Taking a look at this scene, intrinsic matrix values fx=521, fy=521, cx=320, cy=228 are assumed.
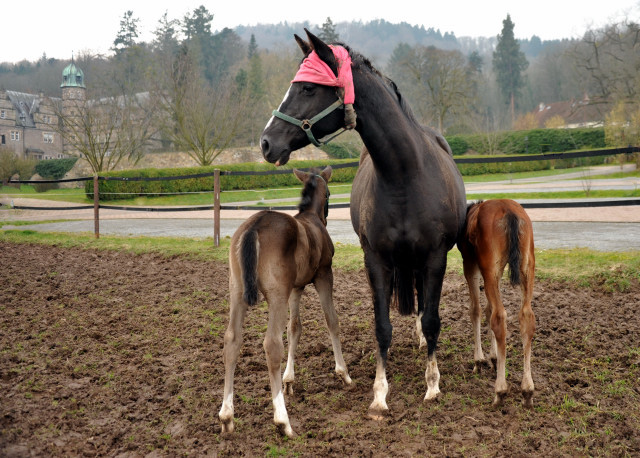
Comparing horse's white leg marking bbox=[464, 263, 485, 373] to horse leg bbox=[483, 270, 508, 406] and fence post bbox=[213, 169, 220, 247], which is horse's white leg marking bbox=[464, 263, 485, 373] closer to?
horse leg bbox=[483, 270, 508, 406]

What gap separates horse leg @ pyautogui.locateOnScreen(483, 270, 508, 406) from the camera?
371 cm

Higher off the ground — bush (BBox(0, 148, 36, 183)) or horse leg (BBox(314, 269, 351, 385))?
bush (BBox(0, 148, 36, 183))

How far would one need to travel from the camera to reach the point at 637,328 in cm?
504

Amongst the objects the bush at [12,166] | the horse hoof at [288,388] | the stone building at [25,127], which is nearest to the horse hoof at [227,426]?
the horse hoof at [288,388]

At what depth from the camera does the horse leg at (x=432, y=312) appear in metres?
3.86

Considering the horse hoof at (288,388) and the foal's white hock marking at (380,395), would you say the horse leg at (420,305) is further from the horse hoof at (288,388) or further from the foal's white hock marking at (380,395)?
the horse hoof at (288,388)

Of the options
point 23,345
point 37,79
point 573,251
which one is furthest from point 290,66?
point 23,345

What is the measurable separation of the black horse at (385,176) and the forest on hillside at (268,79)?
12.3 metres

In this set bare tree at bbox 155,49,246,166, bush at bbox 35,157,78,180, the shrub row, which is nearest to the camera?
bare tree at bbox 155,49,246,166

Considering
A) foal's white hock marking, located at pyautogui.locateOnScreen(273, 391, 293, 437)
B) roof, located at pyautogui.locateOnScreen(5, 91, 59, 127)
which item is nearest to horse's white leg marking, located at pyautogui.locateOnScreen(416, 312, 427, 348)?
foal's white hock marking, located at pyautogui.locateOnScreen(273, 391, 293, 437)

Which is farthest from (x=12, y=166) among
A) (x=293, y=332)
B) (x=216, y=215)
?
(x=293, y=332)

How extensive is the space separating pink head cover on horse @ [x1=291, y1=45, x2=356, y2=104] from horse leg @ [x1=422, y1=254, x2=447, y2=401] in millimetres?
1346

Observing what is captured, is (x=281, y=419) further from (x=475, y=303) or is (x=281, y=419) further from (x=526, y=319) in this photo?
(x=475, y=303)

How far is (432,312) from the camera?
13.0 feet
